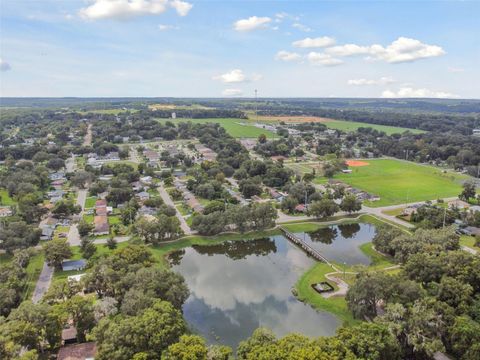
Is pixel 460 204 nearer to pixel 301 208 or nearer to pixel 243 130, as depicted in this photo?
pixel 301 208

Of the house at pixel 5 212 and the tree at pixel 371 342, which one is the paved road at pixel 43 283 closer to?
the house at pixel 5 212

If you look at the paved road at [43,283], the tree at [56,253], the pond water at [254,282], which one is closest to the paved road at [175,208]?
the pond water at [254,282]

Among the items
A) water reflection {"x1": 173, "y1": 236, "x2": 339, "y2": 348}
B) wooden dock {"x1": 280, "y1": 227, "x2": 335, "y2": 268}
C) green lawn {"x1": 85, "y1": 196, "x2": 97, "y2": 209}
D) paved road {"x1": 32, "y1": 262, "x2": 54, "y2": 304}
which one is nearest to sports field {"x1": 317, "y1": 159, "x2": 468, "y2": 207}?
wooden dock {"x1": 280, "y1": 227, "x2": 335, "y2": 268}

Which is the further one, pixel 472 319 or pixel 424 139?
pixel 424 139

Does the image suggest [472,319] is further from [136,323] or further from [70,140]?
[70,140]

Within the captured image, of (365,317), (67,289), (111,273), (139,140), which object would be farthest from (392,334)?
(139,140)

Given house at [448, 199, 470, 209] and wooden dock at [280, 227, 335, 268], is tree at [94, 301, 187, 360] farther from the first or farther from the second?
house at [448, 199, 470, 209]

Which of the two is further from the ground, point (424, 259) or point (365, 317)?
point (424, 259)

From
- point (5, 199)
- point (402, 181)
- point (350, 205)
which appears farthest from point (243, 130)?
point (350, 205)
